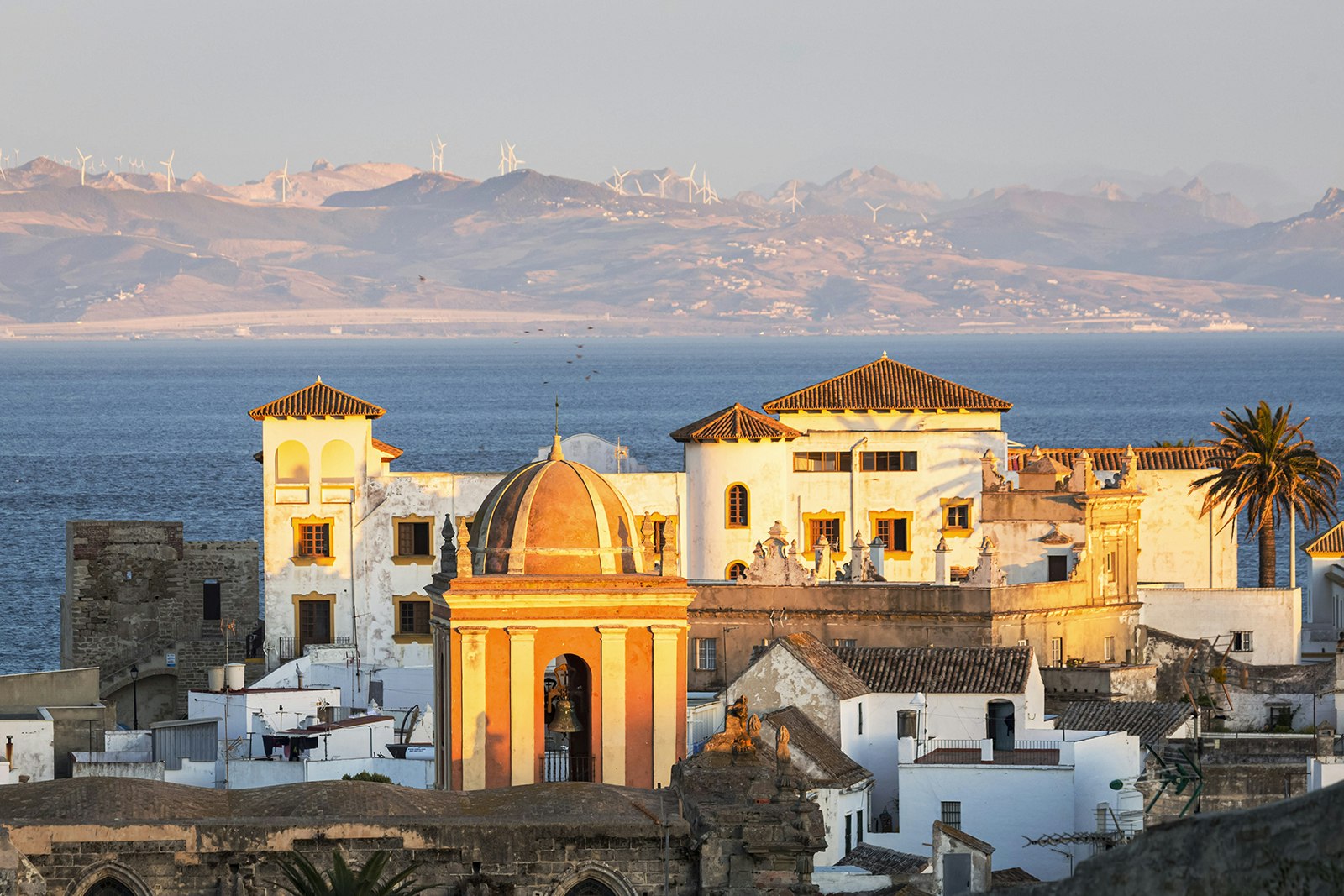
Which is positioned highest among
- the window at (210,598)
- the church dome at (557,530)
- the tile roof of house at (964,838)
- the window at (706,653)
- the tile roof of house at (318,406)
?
the tile roof of house at (318,406)

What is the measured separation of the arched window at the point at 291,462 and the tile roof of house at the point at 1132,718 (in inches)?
1012

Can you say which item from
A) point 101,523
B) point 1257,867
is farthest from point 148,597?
point 1257,867

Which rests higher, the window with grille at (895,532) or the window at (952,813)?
the window with grille at (895,532)

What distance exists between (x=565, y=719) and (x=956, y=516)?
41.1 meters

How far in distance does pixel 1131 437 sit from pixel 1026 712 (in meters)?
135

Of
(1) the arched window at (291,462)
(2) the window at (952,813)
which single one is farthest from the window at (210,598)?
(2) the window at (952,813)

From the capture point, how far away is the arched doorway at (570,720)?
31.2 meters

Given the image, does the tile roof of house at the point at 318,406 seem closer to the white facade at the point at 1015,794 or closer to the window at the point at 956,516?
the window at the point at 956,516

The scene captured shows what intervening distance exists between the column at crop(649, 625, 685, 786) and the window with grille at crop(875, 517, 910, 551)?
41.4 metres

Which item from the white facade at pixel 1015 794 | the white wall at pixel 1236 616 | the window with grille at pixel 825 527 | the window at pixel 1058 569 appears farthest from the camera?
the window with grille at pixel 825 527

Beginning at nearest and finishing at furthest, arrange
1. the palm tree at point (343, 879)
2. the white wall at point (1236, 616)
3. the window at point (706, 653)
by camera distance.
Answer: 1. the palm tree at point (343, 879)
2. the window at point (706, 653)
3. the white wall at point (1236, 616)

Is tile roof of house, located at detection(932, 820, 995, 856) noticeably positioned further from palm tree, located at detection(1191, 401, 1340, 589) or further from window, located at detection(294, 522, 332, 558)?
palm tree, located at detection(1191, 401, 1340, 589)

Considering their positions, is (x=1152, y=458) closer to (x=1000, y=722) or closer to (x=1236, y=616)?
(x=1236, y=616)

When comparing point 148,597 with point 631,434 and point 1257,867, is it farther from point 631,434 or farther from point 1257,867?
point 631,434
